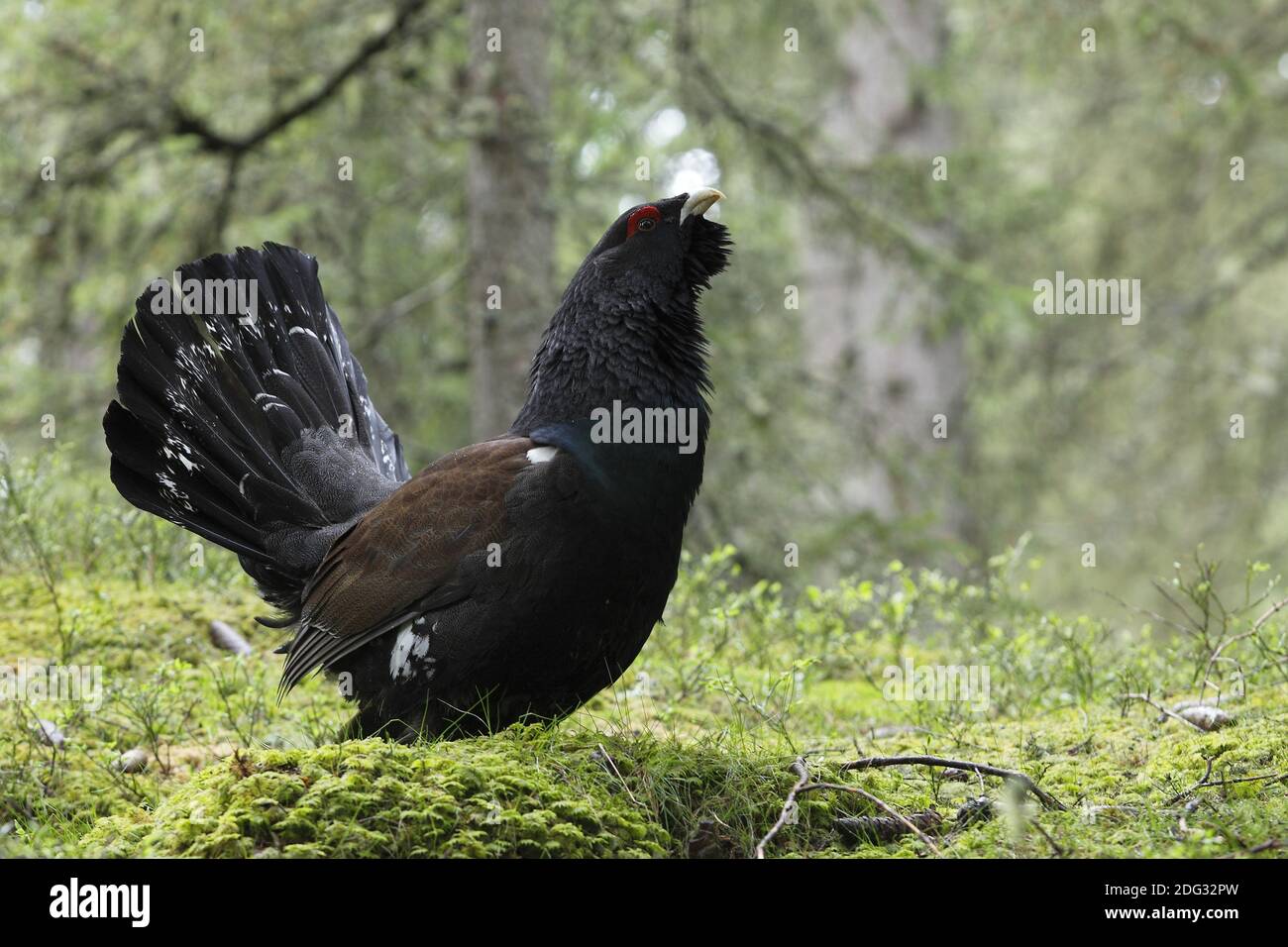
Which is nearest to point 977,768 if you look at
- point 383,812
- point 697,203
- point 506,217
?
point 383,812

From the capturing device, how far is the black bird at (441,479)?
3975 millimetres

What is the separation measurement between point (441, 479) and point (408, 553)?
0.30 metres

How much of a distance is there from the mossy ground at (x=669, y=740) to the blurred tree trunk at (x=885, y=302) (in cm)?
537

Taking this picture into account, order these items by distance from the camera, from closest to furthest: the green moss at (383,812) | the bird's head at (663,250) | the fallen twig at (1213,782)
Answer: the green moss at (383,812)
the fallen twig at (1213,782)
the bird's head at (663,250)

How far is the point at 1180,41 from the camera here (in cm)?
1001

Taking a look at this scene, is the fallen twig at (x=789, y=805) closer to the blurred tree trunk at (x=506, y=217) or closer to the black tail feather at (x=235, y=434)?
the black tail feather at (x=235, y=434)

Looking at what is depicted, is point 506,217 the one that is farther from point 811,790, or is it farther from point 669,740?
point 811,790

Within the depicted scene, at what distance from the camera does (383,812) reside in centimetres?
297

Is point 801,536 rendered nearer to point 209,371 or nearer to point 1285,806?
point 209,371

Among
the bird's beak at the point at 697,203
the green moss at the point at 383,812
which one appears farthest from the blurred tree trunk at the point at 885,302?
the green moss at the point at 383,812

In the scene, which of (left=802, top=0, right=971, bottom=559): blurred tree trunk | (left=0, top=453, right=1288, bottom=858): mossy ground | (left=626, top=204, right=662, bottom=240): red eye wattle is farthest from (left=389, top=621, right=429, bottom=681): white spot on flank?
(left=802, top=0, right=971, bottom=559): blurred tree trunk
